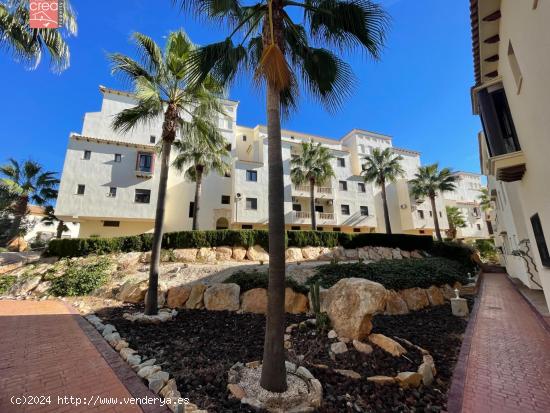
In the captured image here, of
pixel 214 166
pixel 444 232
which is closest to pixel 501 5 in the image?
pixel 214 166

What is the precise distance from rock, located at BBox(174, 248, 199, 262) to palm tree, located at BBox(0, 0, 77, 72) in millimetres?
11750

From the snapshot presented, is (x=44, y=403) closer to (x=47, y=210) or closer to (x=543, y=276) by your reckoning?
(x=543, y=276)

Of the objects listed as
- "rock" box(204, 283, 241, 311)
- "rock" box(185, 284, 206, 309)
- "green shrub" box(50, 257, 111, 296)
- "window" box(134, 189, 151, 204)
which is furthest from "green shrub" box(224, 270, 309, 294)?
"window" box(134, 189, 151, 204)

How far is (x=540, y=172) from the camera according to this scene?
15.7 feet

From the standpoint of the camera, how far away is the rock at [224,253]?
18094 mm

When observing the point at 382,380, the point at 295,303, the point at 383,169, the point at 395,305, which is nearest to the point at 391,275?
the point at 395,305

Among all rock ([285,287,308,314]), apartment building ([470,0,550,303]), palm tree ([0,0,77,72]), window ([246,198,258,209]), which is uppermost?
palm tree ([0,0,77,72])

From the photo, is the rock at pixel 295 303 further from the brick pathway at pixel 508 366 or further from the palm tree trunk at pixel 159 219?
the brick pathway at pixel 508 366

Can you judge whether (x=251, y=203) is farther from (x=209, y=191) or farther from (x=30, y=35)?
(x=30, y=35)

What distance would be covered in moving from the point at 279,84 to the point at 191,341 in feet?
20.5

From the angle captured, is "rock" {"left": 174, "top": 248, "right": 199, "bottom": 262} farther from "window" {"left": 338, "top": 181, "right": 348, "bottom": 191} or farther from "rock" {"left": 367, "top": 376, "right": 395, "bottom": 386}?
"window" {"left": 338, "top": 181, "right": 348, "bottom": 191}

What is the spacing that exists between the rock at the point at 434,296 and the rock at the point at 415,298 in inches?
9.0

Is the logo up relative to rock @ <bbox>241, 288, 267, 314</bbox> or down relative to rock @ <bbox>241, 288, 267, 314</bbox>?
up

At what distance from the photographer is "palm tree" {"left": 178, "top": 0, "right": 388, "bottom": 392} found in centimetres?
402
